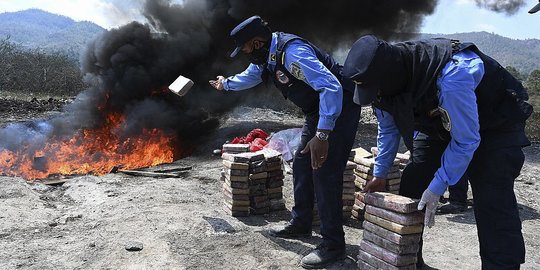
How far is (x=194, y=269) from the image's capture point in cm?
365

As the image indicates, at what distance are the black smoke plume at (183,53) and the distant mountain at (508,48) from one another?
9541 cm

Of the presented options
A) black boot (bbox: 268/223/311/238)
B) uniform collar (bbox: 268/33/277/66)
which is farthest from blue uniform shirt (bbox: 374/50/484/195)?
black boot (bbox: 268/223/311/238)

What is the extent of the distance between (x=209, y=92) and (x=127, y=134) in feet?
9.04

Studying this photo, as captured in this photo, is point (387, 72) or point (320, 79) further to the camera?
point (320, 79)

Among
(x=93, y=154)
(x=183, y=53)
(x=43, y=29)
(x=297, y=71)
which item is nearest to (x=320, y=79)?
(x=297, y=71)

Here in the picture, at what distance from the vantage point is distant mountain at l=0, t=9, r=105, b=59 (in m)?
107

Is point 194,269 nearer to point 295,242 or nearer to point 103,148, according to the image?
point 295,242

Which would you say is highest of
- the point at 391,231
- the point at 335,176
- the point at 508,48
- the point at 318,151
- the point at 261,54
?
the point at 508,48

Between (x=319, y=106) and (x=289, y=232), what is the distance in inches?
55.6

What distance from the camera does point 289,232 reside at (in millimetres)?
4352

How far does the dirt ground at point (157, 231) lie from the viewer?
151 inches

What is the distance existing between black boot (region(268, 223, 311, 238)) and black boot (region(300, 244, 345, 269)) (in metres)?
0.61

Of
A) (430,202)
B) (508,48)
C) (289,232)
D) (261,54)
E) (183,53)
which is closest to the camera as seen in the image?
(430,202)

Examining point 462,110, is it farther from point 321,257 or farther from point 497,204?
point 321,257
